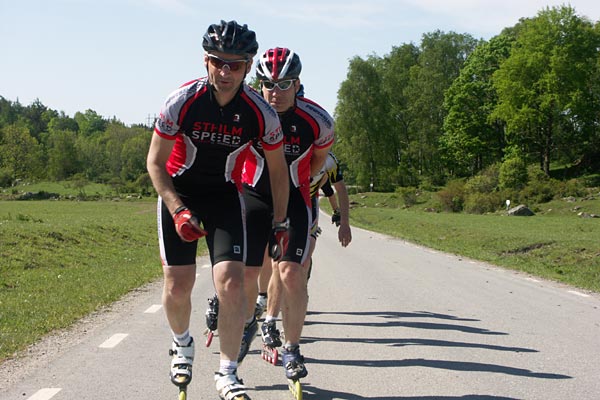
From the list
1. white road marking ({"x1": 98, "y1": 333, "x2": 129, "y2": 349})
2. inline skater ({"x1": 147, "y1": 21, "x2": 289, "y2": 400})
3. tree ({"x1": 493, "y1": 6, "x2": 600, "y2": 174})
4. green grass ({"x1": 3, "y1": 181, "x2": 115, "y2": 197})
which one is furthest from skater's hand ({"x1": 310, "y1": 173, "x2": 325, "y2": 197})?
green grass ({"x1": 3, "y1": 181, "x2": 115, "y2": 197})

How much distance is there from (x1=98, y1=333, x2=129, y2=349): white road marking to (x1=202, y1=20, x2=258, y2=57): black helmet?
3.37 m

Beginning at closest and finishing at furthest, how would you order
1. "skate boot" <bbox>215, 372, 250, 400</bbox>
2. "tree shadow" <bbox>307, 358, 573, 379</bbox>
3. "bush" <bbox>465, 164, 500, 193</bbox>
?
"skate boot" <bbox>215, 372, 250, 400</bbox>, "tree shadow" <bbox>307, 358, 573, 379</bbox>, "bush" <bbox>465, 164, 500, 193</bbox>

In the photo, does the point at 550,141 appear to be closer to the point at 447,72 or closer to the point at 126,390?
the point at 447,72

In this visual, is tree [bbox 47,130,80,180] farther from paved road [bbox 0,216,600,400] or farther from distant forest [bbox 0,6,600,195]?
paved road [bbox 0,216,600,400]

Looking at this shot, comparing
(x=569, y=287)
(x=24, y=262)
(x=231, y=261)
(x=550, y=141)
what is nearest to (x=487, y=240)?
(x=569, y=287)

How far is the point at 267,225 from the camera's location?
19.6 feet

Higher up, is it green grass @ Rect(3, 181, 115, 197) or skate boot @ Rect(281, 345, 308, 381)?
skate boot @ Rect(281, 345, 308, 381)

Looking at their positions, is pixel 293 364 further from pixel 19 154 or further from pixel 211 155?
pixel 19 154

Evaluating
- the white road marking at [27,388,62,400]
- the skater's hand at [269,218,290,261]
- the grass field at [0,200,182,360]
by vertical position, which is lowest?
the grass field at [0,200,182,360]

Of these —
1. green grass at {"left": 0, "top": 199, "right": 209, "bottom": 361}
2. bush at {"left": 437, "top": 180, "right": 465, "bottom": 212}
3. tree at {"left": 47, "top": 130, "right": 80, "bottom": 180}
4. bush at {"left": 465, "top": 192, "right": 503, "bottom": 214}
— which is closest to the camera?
green grass at {"left": 0, "top": 199, "right": 209, "bottom": 361}

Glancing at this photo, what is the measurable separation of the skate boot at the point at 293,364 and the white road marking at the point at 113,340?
7.32 feet

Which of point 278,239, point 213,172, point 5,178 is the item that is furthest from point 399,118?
point 213,172

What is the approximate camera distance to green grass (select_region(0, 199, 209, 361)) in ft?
27.6

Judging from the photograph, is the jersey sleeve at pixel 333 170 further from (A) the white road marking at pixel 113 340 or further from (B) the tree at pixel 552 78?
(B) the tree at pixel 552 78
